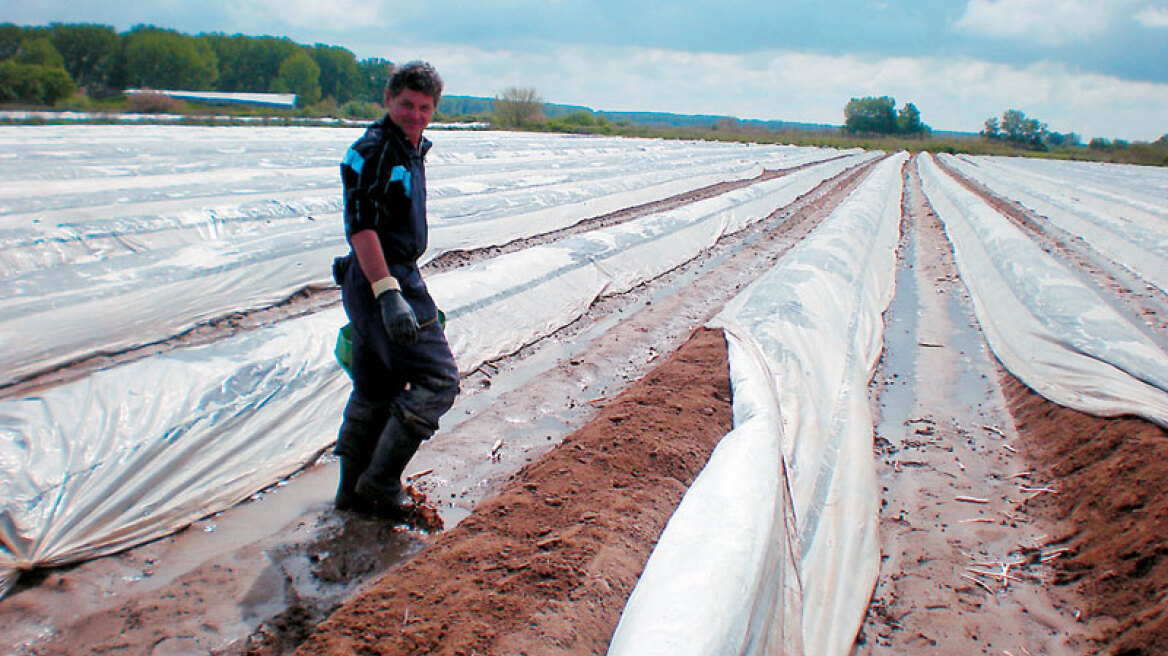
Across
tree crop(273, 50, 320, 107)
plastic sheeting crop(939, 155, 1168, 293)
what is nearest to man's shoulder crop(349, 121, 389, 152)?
A: plastic sheeting crop(939, 155, 1168, 293)

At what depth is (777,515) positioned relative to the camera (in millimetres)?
1900

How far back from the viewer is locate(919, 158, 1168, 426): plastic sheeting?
3.30 m

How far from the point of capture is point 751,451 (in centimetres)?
217

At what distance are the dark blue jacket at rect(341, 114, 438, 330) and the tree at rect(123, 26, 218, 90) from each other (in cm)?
5993

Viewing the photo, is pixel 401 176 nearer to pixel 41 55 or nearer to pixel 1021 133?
pixel 41 55

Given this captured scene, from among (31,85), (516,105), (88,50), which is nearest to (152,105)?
(31,85)

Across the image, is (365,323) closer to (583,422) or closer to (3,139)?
(583,422)

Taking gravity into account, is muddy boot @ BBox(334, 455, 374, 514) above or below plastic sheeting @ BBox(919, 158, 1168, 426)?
below

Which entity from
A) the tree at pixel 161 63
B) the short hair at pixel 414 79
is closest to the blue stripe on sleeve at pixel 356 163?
the short hair at pixel 414 79

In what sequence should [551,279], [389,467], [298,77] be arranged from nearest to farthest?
1. [389,467]
2. [551,279]
3. [298,77]

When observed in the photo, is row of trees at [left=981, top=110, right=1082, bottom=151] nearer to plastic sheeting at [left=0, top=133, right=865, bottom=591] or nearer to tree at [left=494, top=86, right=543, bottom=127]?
tree at [left=494, top=86, right=543, bottom=127]

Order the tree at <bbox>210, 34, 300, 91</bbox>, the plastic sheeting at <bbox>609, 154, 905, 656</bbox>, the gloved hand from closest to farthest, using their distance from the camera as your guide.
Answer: the plastic sheeting at <bbox>609, 154, 905, 656</bbox>, the gloved hand, the tree at <bbox>210, 34, 300, 91</bbox>

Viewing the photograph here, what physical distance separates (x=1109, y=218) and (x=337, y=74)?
255 feet

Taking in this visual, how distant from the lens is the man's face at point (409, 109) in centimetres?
201
